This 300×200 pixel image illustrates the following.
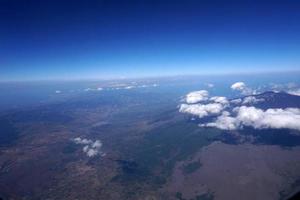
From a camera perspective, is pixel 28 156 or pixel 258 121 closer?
pixel 28 156

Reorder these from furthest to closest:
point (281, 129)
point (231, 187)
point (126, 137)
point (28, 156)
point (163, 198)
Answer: point (126, 137), point (281, 129), point (28, 156), point (231, 187), point (163, 198)

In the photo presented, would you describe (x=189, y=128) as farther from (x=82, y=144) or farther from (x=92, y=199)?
(x=92, y=199)

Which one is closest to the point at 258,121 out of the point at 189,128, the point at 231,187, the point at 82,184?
the point at 189,128

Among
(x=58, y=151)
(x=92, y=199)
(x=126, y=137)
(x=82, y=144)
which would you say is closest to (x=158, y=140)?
(x=126, y=137)

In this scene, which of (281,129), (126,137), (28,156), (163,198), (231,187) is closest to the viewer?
(163,198)

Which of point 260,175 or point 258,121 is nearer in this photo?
point 260,175

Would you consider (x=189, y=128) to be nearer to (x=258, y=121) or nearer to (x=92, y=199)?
(x=258, y=121)

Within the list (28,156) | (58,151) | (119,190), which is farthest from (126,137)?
(119,190)

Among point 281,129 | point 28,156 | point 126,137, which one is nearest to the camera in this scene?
point 28,156

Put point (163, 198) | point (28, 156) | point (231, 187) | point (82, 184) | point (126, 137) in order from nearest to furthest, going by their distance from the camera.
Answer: point (163, 198), point (231, 187), point (82, 184), point (28, 156), point (126, 137)
